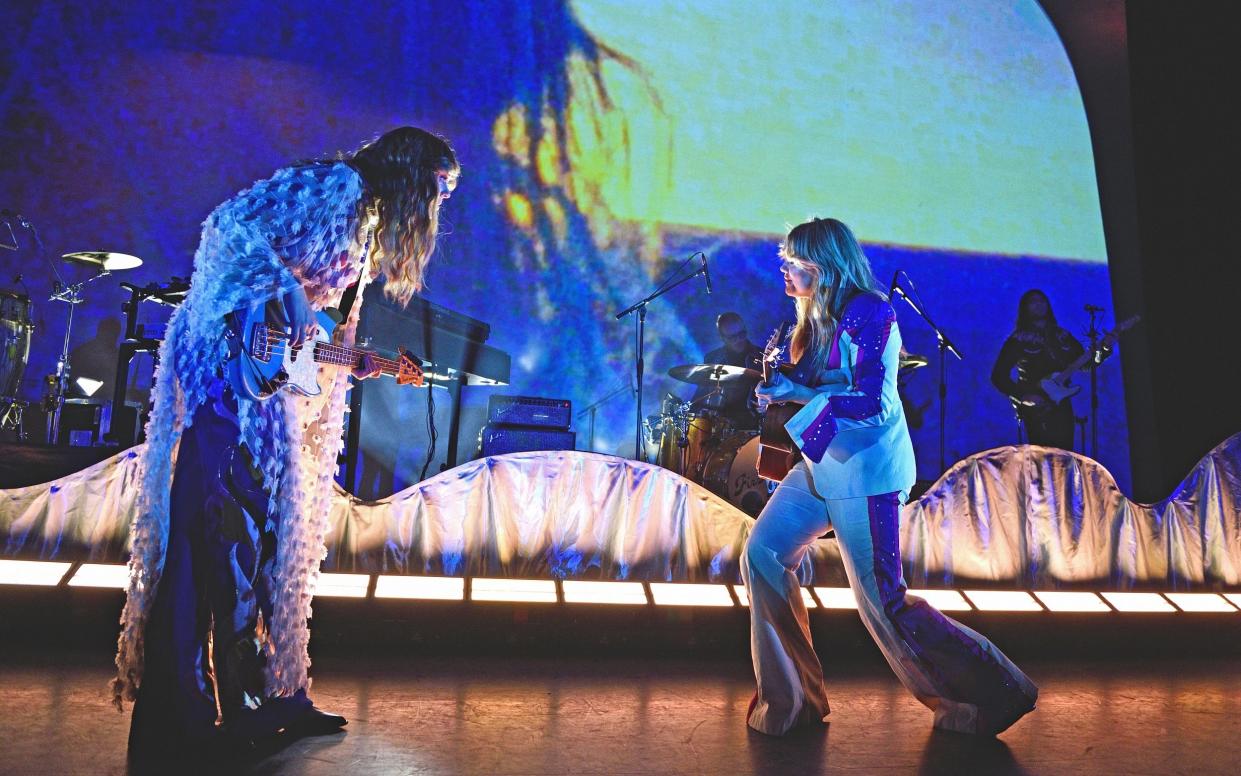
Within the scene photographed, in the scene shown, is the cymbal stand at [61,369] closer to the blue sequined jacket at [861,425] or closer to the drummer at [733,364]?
the drummer at [733,364]

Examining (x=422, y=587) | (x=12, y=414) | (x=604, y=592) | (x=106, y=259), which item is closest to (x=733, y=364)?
(x=604, y=592)

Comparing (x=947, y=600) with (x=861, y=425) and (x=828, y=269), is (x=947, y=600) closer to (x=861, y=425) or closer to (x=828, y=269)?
(x=861, y=425)

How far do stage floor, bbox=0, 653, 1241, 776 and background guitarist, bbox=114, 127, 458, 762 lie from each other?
163 millimetres

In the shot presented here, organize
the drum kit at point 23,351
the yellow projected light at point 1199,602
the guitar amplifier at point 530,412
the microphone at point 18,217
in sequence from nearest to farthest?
1. the yellow projected light at point 1199,602
2. the drum kit at point 23,351
3. the guitar amplifier at point 530,412
4. the microphone at point 18,217

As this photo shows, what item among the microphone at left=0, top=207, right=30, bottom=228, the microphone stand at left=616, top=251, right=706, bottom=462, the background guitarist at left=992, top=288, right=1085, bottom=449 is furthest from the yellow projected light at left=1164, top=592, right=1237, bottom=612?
the microphone at left=0, top=207, right=30, bottom=228

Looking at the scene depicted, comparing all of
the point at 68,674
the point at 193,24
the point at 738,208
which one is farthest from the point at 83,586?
the point at 738,208

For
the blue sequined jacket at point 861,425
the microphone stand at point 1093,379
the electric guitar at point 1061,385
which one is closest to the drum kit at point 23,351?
the blue sequined jacket at point 861,425

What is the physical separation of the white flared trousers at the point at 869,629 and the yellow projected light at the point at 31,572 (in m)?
2.76

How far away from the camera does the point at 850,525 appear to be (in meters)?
2.59

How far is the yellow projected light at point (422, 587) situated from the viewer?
11.9 feet

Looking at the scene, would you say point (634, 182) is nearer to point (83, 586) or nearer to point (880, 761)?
point (83, 586)

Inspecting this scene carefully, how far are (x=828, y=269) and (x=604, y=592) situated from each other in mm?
1858

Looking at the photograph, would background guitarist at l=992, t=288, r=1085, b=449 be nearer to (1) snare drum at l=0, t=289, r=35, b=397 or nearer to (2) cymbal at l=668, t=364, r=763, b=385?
(2) cymbal at l=668, t=364, r=763, b=385

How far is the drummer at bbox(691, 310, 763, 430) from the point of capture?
658 centimetres
